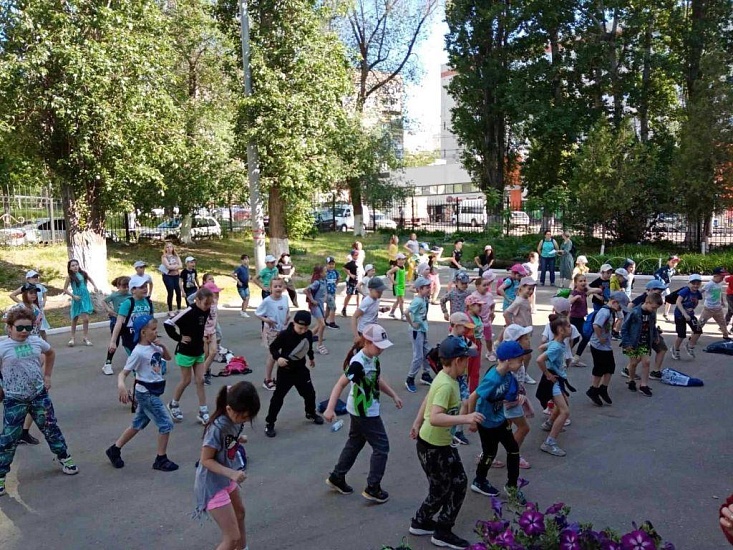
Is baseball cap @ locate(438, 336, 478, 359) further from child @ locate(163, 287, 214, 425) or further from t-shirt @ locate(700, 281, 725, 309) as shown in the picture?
t-shirt @ locate(700, 281, 725, 309)

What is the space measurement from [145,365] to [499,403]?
3.41 metres

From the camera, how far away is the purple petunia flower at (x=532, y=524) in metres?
3.89

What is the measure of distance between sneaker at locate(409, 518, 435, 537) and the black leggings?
3.04ft

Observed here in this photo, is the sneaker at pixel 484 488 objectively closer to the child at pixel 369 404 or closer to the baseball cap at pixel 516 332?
the child at pixel 369 404

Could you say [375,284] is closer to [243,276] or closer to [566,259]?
[243,276]

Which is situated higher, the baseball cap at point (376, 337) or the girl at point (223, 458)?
the baseball cap at point (376, 337)

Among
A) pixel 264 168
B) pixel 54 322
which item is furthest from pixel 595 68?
pixel 54 322

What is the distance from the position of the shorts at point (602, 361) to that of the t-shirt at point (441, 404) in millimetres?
4057

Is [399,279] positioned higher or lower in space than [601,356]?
higher

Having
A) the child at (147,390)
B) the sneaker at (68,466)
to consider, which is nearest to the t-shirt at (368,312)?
the child at (147,390)

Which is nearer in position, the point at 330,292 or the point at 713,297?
the point at 713,297

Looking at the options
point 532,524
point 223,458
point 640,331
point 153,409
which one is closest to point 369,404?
point 223,458

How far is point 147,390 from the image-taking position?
20.8 ft

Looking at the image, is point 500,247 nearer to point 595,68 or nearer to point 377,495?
point 595,68
